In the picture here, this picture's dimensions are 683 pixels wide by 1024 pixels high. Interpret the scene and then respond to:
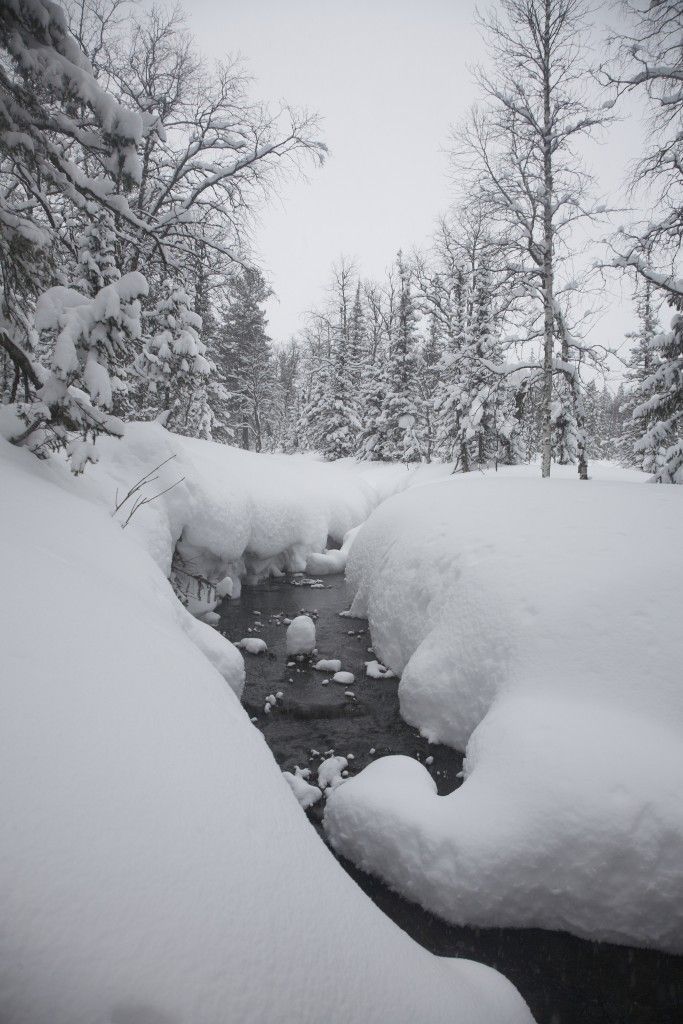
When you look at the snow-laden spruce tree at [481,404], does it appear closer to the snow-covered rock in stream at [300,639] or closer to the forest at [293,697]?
the forest at [293,697]

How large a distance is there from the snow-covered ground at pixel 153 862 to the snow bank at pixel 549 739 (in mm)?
979

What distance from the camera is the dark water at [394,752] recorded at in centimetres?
273

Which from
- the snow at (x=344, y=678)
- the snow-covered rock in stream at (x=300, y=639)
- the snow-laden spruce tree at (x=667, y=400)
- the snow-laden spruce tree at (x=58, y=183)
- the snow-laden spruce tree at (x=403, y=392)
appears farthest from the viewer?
the snow-laden spruce tree at (x=403, y=392)

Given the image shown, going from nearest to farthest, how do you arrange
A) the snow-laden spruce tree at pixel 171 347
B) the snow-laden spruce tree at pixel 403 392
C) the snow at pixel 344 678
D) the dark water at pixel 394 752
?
the dark water at pixel 394 752, the snow at pixel 344 678, the snow-laden spruce tree at pixel 171 347, the snow-laden spruce tree at pixel 403 392

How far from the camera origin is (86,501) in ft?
16.6

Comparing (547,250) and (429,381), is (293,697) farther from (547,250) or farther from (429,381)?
(429,381)

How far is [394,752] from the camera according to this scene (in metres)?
4.99

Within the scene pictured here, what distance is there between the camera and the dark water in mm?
2729

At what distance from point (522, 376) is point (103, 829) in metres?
13.3

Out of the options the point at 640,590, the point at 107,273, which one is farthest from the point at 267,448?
the point at 640,590

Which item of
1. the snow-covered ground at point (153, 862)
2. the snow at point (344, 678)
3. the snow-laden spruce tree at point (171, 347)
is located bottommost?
the snow at point (344, 678)

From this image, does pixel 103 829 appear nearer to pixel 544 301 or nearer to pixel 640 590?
pixel 640 590

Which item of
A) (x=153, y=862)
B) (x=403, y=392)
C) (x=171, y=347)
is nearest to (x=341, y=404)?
(x=403, y=392)

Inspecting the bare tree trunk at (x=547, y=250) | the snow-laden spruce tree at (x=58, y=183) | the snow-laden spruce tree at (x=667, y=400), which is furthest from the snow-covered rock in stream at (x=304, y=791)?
the bare tree trunk at (x=547, y=250)
